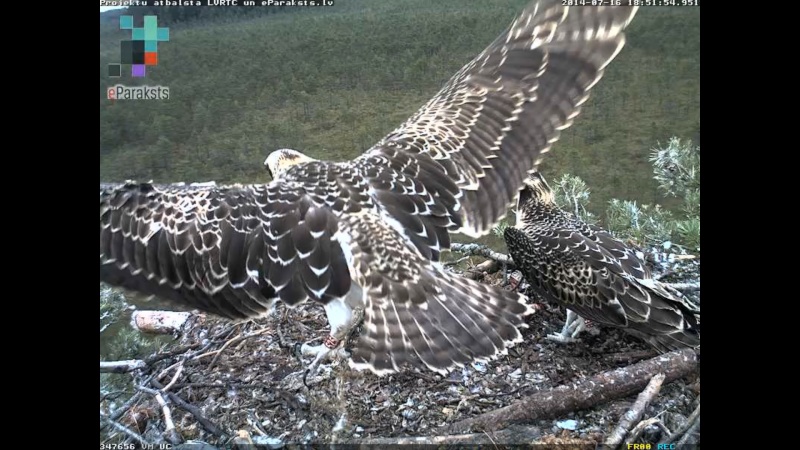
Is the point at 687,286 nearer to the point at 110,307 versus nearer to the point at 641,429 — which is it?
the point at 641,429

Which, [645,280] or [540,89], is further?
[540,89]

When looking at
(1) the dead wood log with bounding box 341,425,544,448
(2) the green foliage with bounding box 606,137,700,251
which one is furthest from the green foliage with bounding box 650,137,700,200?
(1) the dead wood log with bounding box 341,425,544,448

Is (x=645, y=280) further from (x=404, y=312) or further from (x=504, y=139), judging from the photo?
(x=404, y=312)

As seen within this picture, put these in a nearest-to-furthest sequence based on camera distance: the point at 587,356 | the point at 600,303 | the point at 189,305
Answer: the point at 189,305
the point at 600,303
the point at 587,356

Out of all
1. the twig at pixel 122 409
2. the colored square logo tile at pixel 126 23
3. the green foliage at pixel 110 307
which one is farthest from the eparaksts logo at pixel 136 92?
the twig at pixel 122 409

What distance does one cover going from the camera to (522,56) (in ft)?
6.04

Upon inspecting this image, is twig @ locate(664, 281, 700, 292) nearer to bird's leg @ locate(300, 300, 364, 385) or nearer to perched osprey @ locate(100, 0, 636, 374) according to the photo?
perched osprey @ locate(100, 0, 636, 374)

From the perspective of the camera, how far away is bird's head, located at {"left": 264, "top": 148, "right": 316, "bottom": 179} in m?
1.69

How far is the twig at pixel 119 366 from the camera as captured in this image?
1.73 m

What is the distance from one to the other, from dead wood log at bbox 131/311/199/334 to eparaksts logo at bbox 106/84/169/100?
2.22ft

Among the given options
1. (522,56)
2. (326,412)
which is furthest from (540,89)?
(326,412)

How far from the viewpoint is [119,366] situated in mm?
1736

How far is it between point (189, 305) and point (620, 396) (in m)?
1.28

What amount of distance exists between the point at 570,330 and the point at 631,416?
0.32m
